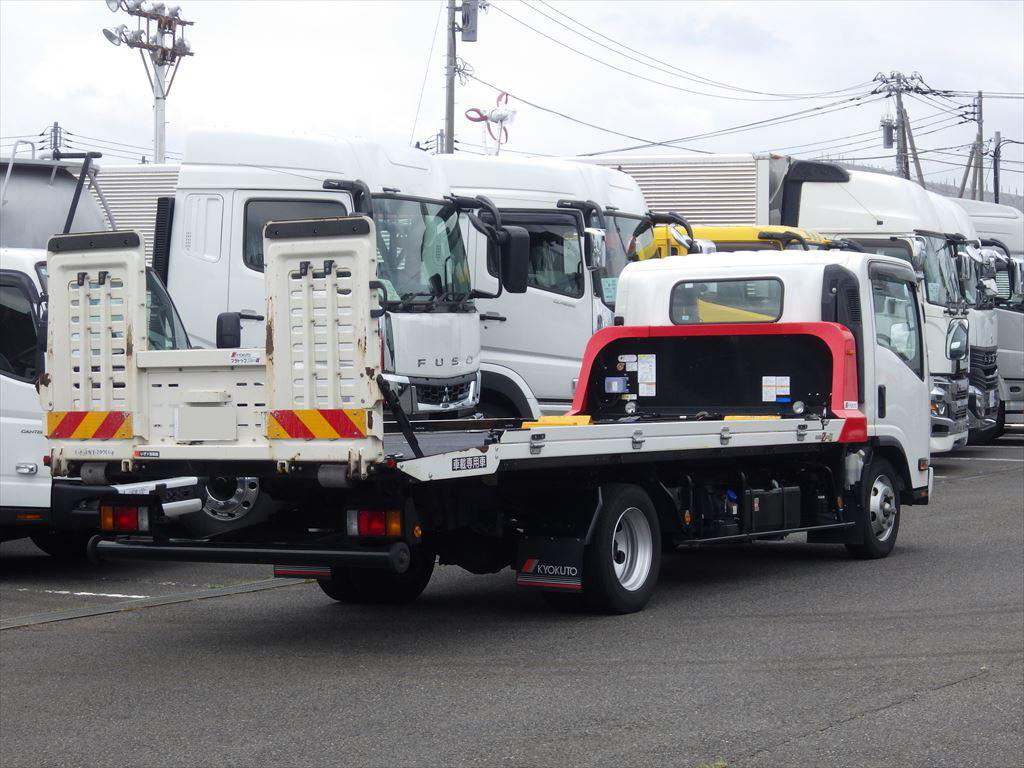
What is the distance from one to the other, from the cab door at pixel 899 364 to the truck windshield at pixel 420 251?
3.69 meters

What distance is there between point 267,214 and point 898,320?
17.5 ft

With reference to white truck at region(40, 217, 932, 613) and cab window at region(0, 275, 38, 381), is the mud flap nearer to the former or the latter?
white truck at region(40, 217, 932, 613)

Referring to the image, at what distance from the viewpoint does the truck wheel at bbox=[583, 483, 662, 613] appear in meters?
8.91

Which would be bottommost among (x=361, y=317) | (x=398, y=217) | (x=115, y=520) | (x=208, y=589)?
(x=208, y=589)

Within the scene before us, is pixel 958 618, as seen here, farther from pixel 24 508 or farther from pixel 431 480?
pixel 24 508

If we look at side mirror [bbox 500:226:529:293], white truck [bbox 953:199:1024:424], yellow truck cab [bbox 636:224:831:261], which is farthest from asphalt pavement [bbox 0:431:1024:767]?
white truck [bbox 953:199:1024:424]

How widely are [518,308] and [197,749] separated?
370 inches

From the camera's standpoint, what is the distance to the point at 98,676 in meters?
7.72

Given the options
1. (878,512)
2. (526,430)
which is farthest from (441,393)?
(526,430)

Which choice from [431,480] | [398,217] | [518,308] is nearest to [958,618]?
[431,480]

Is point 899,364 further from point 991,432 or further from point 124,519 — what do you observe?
point 991,432

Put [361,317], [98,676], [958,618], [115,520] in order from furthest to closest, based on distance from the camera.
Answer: [958,618] → [115,520] → [98,676] → [361,317]

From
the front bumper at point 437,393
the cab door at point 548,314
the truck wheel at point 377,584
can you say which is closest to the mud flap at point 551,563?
the truck wheel at point 377,584

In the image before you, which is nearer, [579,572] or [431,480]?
[431,480]
